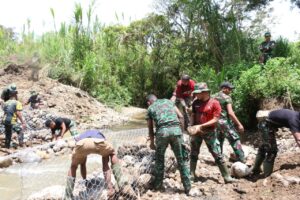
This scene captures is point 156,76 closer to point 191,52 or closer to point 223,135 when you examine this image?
point 191,52

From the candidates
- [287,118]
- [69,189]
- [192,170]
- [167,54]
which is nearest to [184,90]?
[192,170]

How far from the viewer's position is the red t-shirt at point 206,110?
18.7 feet

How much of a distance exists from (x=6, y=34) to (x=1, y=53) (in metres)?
1.72

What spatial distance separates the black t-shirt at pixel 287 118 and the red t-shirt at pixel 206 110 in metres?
0.81

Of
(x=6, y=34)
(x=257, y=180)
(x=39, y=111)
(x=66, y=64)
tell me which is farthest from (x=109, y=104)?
(x=257, y=180)

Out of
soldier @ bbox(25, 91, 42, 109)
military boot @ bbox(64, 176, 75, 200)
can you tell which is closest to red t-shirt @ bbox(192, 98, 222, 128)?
military boot @ bbox(64, 176, 75, 200)

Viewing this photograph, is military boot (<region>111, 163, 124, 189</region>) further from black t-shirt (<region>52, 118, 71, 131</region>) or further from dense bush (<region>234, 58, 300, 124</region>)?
dense bush (<region>234, 58, 300, 124</region>)

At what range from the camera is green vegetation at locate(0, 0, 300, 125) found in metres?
9.83

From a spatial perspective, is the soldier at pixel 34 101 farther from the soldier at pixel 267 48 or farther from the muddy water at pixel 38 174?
the soldier at pixel 267 48

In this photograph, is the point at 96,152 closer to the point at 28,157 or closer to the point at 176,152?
the point at 176,152

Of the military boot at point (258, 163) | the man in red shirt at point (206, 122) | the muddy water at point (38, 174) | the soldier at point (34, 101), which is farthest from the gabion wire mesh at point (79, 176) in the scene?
the soldier at point (34, 101)

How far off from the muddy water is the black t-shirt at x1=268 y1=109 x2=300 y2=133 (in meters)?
2.99

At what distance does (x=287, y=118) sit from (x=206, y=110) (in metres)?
1.14

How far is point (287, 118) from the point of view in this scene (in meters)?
5.46
